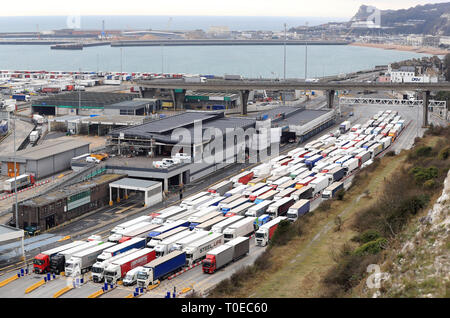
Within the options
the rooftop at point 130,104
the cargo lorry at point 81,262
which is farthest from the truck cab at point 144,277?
the rooftop at point 130,104

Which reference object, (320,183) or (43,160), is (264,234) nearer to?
(320,183)

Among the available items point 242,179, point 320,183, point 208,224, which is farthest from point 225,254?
point 242,179

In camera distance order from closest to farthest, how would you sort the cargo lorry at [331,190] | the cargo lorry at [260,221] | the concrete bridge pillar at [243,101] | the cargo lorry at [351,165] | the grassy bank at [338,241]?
the grassy bank at [338,241]
the cargo lorry at [260,221]
the cargo lorry at [331,190]
the cargo lorry at [351,165]
the concrete bridge pillar at [243,101]

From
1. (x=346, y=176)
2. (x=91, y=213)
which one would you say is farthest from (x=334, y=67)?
(x=91, y=213)

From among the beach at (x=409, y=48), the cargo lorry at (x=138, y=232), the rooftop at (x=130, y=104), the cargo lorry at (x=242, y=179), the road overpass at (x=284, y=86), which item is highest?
the beach at (x=409, y=48)

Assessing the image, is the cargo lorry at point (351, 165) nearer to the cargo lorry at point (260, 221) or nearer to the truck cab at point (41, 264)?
the cargo lorry at point (260, 221)

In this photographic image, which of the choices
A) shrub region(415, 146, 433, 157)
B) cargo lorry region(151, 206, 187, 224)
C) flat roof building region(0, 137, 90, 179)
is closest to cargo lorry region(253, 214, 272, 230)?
cargo lorry region(151, 206, 187, 224)

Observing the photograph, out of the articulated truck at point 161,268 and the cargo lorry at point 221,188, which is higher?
the cargo lorry at point 221,188

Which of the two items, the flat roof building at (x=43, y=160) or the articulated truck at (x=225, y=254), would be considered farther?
the flat roof building at (x=43, y=160)
